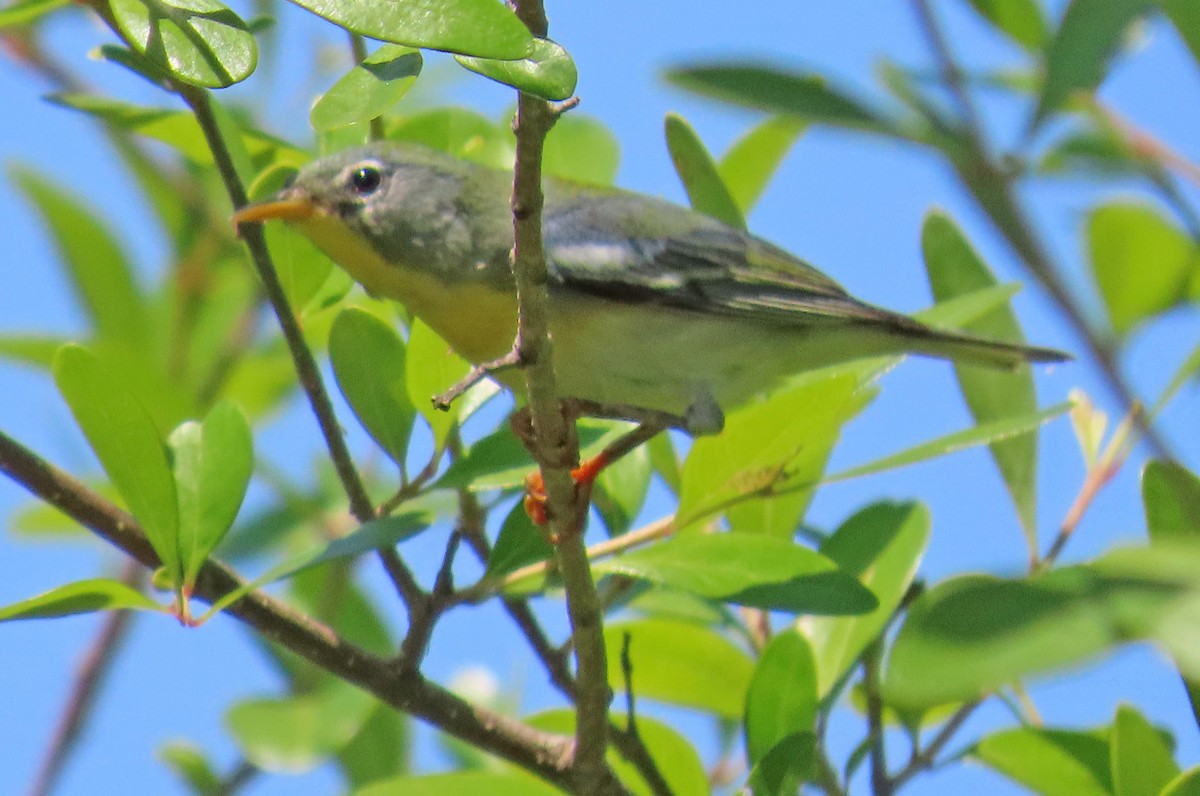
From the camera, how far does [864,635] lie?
1964 mm

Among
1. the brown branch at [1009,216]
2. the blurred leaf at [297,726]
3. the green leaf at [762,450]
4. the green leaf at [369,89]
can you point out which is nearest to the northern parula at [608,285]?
the green leaf at [762,450]

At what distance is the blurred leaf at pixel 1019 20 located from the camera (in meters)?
1.82

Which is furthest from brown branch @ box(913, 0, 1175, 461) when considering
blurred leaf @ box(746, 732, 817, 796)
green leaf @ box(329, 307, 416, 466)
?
A: green leaf @ box(329, 307, 416, 466)

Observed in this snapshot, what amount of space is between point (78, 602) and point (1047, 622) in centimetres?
128

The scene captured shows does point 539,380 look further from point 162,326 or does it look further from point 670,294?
point 162,326

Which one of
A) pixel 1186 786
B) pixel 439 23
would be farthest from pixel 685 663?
pixel 439 23

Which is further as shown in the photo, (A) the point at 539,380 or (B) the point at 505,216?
(B) the point at 505,216

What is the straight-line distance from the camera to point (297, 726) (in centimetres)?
218

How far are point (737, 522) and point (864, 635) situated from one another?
29 cm

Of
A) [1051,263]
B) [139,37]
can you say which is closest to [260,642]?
[139,37]

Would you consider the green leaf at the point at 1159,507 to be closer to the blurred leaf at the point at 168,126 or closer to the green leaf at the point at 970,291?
the green leaf at the point at 970,291

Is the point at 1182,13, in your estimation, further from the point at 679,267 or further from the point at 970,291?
the point at 679,267

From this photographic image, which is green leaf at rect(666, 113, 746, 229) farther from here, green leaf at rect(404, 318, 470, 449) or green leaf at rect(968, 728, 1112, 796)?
green leaf at rect(968, 728, 1112, 796)

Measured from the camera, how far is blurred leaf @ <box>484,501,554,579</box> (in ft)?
6.23
